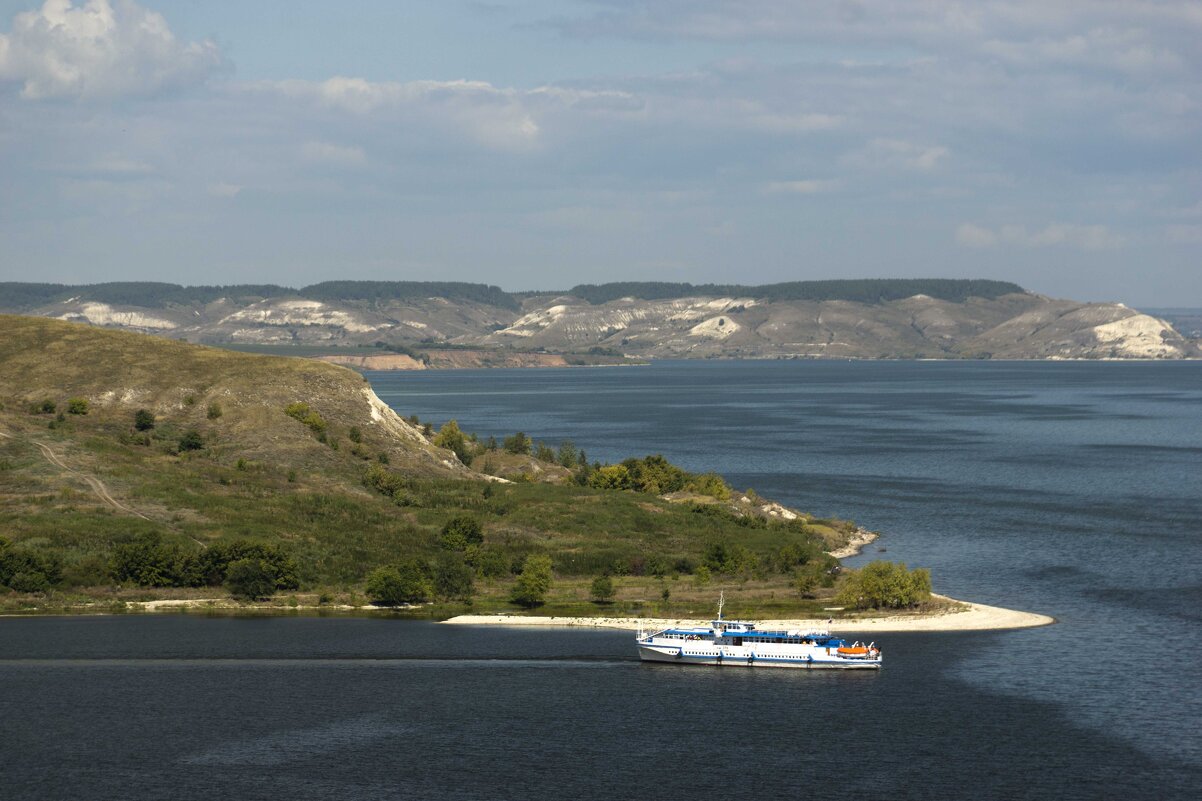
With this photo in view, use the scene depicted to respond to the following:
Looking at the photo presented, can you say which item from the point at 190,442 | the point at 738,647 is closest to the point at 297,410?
the point at 190,442

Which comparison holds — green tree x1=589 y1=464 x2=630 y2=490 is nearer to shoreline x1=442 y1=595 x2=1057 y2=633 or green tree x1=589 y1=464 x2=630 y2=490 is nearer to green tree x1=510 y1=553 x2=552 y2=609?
green tree x1=510 y1=553 x2=552 y2=609

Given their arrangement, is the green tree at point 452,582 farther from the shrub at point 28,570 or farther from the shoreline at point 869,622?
the shrub at point 28,570

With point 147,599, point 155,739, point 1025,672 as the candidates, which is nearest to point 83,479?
point 147,599

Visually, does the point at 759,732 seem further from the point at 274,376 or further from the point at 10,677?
the point at 274,376

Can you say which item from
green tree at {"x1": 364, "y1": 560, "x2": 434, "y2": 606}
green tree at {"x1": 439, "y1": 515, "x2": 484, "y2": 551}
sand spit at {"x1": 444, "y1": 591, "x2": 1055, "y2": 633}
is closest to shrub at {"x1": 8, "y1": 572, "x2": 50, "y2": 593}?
green tree at {"x1": 364, "y1": 560, "x2": 434, "y2": 606}

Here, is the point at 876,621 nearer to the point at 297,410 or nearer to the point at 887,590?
the point at 887,590

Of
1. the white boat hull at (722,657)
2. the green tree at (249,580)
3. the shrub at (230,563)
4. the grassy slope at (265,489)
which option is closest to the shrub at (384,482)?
the grassy slope at (265,489)
